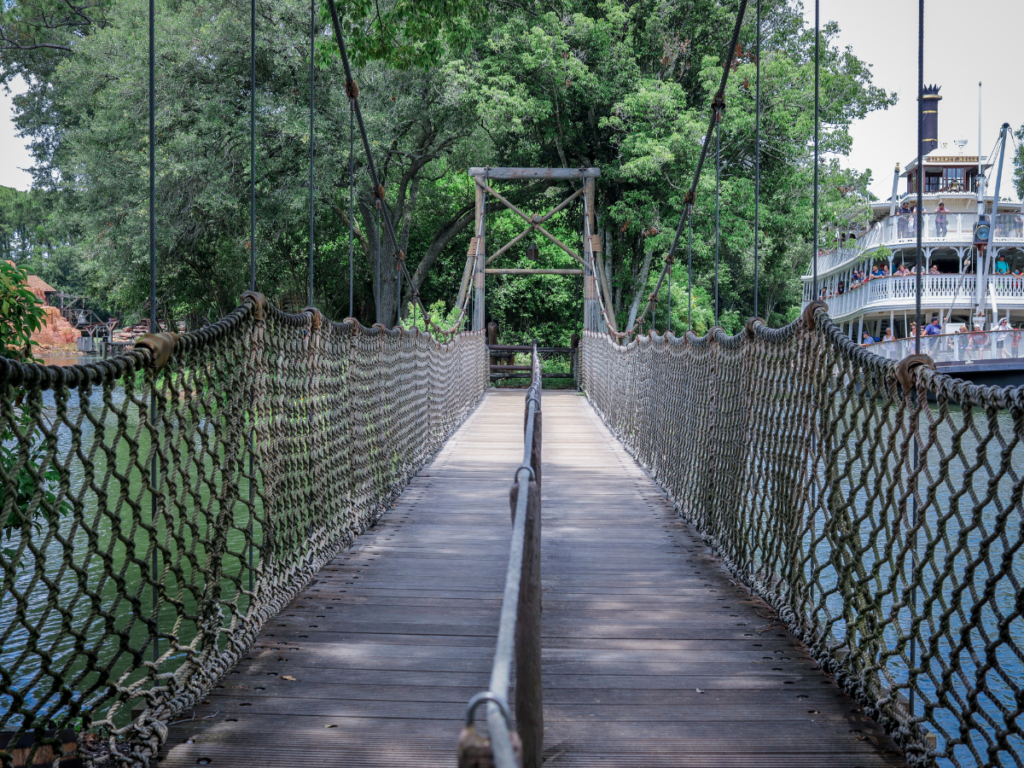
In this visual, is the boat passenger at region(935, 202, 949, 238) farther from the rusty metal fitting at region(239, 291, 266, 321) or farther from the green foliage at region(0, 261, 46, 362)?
the rusty metal fitting at region(239, 291, 266, 321)

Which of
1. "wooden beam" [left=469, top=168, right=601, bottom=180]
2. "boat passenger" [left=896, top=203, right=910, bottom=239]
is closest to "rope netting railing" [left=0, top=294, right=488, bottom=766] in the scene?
"wooden beam" [left=469, top=168, right=601, bottom=180]

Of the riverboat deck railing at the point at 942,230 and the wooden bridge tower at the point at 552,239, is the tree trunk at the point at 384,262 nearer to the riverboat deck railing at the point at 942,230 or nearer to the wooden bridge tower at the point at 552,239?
the wooden bridge tower at the point at 552,239

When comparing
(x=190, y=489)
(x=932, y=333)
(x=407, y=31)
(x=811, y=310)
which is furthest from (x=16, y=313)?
(x=932, y=333)

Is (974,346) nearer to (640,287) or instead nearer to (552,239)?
(640,287)

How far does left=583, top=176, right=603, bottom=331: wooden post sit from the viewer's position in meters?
12.6

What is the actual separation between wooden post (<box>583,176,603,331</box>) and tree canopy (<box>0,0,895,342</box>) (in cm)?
82

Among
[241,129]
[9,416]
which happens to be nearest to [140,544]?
[9,416]

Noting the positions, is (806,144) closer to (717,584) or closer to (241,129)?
(241,129)

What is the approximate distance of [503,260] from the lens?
19844mm

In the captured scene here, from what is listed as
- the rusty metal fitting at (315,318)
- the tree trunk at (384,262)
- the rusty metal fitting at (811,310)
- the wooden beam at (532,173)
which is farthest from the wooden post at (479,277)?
the rusty metal fitting at (811,310)

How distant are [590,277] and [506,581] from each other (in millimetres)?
12089

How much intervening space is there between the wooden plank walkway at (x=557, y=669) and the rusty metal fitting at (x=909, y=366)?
721 mm

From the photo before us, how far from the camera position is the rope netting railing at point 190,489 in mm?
1555

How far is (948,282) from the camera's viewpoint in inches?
787
